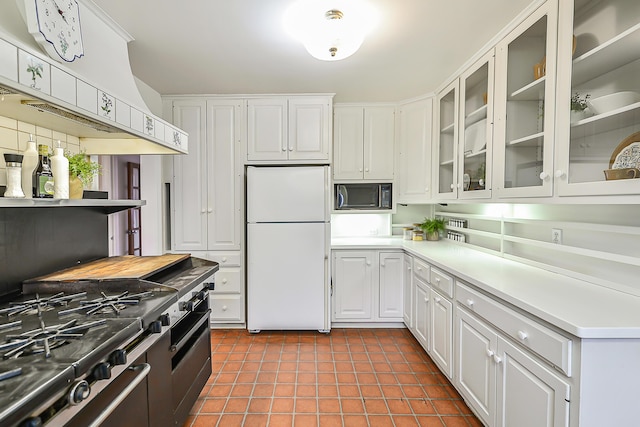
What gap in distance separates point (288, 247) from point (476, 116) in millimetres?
1931

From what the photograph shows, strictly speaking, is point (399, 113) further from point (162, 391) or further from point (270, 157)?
point (162, 391)

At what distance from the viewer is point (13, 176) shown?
122 centimetres

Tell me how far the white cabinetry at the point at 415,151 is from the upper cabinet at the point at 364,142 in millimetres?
111

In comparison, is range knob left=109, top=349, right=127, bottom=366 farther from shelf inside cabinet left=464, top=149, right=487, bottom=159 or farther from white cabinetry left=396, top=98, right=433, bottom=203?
white cabinetry left=396, top=98, right=433, bottom=203

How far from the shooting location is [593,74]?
4.32 feet

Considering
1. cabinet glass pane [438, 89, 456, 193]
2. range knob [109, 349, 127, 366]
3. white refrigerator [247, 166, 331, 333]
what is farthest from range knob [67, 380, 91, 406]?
cabinet glass pane [438, 89, 456, 193]

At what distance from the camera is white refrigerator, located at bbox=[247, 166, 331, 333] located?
2873 millimetres

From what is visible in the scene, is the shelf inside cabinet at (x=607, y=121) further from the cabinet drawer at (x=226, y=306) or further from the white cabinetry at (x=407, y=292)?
the cabinet drawer at (x=226, y=306)

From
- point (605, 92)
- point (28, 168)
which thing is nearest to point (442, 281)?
point (605, 92)

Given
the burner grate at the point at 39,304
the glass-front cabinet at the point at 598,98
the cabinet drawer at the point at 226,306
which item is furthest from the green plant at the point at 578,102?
the cabinet drawer at the point at 226,306

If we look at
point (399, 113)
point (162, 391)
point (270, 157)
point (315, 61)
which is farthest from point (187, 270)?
point (399, 113)

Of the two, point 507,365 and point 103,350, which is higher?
point 103,350

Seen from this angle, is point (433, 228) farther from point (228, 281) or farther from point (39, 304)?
point (39, 304)

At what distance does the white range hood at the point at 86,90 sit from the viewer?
0.98 m
